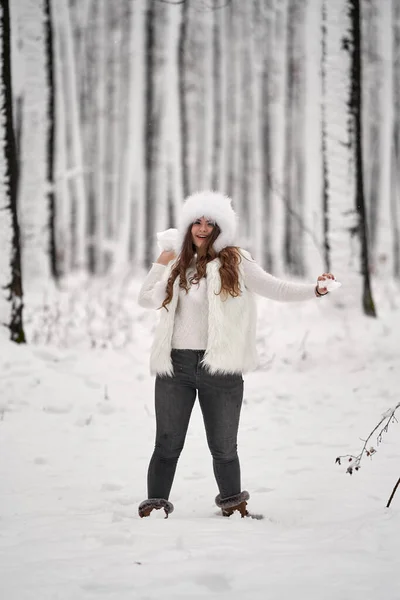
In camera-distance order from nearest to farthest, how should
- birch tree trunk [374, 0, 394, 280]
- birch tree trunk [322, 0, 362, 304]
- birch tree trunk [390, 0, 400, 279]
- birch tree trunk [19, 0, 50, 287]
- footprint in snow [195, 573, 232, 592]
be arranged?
footprint in snow [195, 573, 232, 592] < birch tree trunk [322, 0, 362, 304] < birch tree trunk [19, 0, 50, 287] < birch tree trunk [374, 0, 394, 280] < birch tree trunk [390, 0, 400, 279]

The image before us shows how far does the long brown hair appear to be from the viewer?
3572 millimetres

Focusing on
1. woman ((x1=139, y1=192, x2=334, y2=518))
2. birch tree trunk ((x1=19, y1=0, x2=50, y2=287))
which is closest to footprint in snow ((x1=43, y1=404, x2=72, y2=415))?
woman ((x1=139, y1=192, x2=334, y2=518))

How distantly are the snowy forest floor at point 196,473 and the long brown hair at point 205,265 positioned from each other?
131 cm

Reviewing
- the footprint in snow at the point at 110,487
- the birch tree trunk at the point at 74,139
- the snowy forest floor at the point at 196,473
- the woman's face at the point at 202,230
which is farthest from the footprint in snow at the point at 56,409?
the birch tree trunk at the point at 74,139

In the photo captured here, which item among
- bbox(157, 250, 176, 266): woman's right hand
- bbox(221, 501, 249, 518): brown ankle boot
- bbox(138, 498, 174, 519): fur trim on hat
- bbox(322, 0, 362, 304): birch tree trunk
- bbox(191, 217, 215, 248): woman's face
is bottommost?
bbox(221, 501, 249, 518): brown ankle boot

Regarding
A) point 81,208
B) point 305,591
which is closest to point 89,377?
point 305,591

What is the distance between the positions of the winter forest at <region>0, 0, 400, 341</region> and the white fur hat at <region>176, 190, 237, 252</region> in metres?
5.69

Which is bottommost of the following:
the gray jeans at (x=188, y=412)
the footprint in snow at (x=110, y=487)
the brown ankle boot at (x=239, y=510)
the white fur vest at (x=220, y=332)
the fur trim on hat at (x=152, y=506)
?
the footprint in snow at (x=110, y=487)

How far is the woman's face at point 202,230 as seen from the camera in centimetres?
370

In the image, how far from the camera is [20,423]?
580 centimetres

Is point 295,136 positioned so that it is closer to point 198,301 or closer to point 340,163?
point 340,163

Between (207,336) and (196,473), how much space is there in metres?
1.73

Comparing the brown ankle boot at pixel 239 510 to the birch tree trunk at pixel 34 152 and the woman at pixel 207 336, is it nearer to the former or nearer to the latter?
the woman at pixel 207 336

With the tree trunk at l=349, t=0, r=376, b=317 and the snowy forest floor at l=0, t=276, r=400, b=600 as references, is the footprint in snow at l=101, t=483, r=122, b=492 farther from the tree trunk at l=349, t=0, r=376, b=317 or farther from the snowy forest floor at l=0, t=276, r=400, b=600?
the tree trunk at l=349, t=0, r=376, b=317
